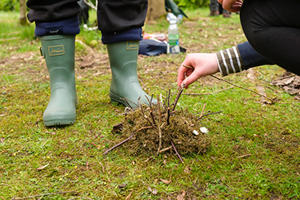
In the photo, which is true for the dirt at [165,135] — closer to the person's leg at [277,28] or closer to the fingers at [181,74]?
the fingers at [181,74]

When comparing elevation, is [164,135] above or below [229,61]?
below

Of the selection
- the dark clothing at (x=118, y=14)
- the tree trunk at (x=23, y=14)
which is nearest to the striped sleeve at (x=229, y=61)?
the dark clothing at (x=118, y=14)

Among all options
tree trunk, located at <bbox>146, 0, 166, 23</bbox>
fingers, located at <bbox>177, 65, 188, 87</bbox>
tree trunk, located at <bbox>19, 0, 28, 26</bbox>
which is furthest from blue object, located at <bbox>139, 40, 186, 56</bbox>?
tree trunk, located at <bbox>19, 0, 28, 26</bbox>

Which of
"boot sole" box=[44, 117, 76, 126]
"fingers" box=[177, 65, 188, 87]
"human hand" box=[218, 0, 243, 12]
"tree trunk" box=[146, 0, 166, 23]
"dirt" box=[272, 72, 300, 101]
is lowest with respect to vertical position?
"tree trunk" box=[146, 0, 166, 23]

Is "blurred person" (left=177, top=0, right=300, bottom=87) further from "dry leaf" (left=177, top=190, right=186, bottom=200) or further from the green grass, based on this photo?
"dry leaf" (left=177, top=190, right=186, bottom=200)

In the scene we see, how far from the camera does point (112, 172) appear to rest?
1361 millimetres

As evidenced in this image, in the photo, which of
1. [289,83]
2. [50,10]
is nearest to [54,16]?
[50,10]

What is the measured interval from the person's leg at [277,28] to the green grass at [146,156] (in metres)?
0.50

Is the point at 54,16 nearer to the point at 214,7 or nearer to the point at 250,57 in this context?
the point at 250,57

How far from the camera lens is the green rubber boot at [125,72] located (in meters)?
1.96

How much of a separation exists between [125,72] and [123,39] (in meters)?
0.22

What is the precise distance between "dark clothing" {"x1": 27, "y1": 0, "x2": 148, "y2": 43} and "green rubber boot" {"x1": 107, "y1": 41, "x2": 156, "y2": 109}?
0.06 meters

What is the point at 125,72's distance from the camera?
2014mm

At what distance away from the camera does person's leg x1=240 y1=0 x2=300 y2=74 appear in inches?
41.9
